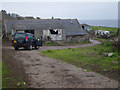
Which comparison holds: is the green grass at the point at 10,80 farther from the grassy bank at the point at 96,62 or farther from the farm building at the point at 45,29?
the farm building at the point at 45,29

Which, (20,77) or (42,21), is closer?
(20,77)

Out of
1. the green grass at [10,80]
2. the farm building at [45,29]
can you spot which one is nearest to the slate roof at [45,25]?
the farm building at [45,29]

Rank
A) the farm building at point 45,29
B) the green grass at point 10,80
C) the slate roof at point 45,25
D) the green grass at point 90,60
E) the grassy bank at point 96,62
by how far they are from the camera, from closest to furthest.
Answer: the green grass at point 10,80 → the grassy bank at point 96,62 → the green grass at point 90,60 → the farm building at point 45,29 → the slate roof at point 45,25

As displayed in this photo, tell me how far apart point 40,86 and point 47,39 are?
29.9 metres

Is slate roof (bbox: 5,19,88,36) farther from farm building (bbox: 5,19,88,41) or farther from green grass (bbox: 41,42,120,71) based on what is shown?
green grass (bbox: 41,42,120,71)

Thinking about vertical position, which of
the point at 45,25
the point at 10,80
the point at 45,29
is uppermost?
the point at 45,25

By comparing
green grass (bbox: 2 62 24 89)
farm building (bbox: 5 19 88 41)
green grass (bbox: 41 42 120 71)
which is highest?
Result: farm building (bbox: 5 19 88 41)

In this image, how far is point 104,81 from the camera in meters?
7.25

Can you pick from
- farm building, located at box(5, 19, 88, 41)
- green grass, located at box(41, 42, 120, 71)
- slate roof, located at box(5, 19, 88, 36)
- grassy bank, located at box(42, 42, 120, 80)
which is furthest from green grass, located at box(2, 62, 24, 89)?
slate roof, located at box(5, 19, 88, 36)

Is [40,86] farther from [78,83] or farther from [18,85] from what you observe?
[78,83]

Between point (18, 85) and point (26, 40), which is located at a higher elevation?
point (26, 40)

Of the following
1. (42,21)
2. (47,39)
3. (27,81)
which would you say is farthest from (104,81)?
(42,21)

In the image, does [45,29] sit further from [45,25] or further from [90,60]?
[90,60]

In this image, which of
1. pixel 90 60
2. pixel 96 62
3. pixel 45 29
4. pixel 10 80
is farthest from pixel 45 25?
pixel 10 80
